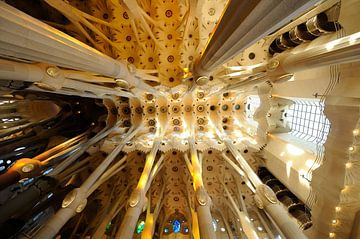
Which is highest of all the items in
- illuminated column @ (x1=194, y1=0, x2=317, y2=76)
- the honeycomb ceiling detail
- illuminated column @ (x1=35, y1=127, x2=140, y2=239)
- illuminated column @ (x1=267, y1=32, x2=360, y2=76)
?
the honeycomb ceiling detail

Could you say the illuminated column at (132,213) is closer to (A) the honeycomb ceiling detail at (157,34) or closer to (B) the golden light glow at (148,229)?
(B) the golden light glow at (148,229)

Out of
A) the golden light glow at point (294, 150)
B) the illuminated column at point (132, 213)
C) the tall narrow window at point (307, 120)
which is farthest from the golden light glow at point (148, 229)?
the tall narrow window at point (307, 120)

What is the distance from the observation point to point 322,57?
4.27 meters

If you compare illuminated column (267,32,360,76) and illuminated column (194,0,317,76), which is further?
illuminated column (267,32,360,76)

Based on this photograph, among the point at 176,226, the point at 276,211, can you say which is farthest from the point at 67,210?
the point at 176,226

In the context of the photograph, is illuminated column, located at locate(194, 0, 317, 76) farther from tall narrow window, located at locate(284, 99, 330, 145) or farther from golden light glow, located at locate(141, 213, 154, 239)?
golden light glow, located at locate(141, 213, 154, 239)

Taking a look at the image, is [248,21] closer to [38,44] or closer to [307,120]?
[38,44]

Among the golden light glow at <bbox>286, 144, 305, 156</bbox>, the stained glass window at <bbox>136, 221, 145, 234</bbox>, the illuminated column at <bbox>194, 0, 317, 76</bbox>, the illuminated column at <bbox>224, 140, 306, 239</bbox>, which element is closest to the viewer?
the illuminated column at <bbox>194, 0, 317, 76</bbox>

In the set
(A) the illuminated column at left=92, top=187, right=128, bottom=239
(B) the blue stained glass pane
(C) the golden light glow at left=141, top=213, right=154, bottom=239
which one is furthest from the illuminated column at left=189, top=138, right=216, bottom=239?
(B) the blue stained glass pane

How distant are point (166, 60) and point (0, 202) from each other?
9.23m

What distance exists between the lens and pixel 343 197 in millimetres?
5609

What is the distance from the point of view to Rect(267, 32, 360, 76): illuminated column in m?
3.78

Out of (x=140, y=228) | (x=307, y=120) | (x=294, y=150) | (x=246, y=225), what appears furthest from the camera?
(x=140, y=228)

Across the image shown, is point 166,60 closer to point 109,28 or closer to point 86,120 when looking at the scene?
point 109,28
